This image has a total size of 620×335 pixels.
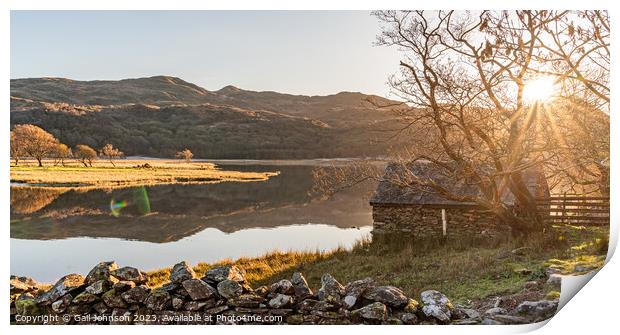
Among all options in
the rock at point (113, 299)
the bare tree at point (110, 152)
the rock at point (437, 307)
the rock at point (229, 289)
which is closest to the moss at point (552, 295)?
the rock at point (437, 307)

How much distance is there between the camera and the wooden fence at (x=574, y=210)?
25.2 feet

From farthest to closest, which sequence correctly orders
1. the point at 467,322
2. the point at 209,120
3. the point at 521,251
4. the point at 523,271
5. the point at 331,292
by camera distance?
the point at 521,251, the point at 209,120, the point at 523,271, the point at 331,292, the point at 467,322

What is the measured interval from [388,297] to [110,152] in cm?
408

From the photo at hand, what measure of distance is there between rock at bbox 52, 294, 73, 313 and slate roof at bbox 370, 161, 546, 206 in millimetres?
4965

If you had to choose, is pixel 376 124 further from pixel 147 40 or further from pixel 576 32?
pixel 147 40

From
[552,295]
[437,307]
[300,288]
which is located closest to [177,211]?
[300,288]

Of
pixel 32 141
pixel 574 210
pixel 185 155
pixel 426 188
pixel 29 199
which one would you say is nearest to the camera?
pixel 29 199

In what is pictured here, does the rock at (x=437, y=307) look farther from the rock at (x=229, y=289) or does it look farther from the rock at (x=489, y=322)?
the rock at (x=229, y=289)

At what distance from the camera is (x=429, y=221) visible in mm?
10125

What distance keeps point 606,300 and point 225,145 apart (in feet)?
16.9

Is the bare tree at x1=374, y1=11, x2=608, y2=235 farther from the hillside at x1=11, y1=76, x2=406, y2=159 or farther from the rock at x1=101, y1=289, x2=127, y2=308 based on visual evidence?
the rock at x1=101, y1=289, x2=127, y2=308

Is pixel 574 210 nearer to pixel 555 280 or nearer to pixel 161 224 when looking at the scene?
pixel 555 280

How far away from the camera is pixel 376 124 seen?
7.85 metres

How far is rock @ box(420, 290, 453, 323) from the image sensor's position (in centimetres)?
555
